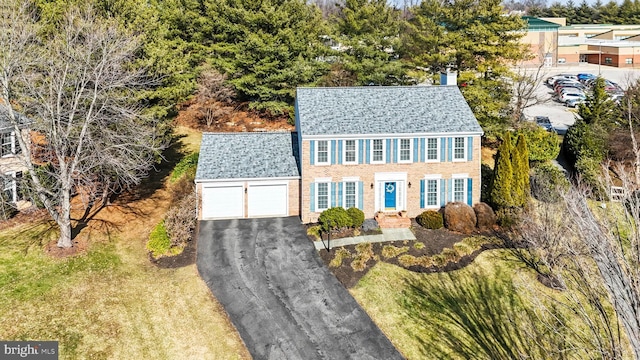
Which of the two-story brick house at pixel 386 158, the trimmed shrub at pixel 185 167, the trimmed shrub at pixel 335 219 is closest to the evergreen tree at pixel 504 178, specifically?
the two-story brick house at pixel 386 158

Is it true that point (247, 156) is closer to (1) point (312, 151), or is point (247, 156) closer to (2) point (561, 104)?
(1) point (312, 151)

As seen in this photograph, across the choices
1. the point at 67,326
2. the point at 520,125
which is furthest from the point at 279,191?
the point at 520,125

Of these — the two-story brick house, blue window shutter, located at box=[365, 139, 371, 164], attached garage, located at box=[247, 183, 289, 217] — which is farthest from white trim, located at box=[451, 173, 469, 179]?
attached garage, located at box=[247, 183, 289, 217]

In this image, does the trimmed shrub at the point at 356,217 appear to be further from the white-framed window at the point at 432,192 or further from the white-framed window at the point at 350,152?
the white-framed window at the point at 432,192

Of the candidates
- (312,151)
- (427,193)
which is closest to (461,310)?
(427,193)

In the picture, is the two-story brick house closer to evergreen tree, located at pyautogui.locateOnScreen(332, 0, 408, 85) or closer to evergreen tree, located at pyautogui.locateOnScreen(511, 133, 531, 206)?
evergreen tree, located at pyautogui.locateOnScreen(511, 133, 531, 206)

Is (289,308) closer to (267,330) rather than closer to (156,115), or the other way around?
(267,330)
